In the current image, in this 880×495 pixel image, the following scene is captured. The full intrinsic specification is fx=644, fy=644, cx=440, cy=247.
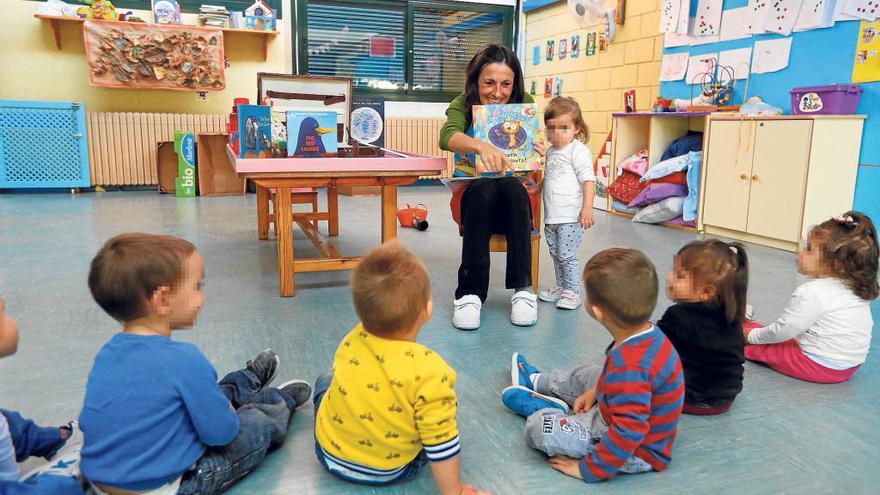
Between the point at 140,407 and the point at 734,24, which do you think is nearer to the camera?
the point at 140,407

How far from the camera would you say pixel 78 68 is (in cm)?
625

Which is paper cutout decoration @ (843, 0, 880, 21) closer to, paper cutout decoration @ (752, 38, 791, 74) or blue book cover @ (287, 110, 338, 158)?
paper cutout decoration @ (752, 38, 791, 74)

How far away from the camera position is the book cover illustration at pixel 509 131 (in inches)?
99.0

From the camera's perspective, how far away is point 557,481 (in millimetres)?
1350

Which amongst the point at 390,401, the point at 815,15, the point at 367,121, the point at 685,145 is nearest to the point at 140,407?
the point at 390,401

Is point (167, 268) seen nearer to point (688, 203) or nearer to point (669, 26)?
point (688, 203)

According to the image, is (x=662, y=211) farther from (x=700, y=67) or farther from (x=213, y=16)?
(x=213, y=16)

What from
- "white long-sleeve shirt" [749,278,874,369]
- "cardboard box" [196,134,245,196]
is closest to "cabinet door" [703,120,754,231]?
"white long-sleeve shirt" [749,278,874,369]

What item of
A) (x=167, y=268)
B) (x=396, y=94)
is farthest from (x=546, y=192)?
(x=396, y=94)

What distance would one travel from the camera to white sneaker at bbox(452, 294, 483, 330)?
229cm

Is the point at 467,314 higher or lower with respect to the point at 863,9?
lower

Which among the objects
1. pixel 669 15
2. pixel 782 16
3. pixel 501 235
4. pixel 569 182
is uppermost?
pixel 669 15

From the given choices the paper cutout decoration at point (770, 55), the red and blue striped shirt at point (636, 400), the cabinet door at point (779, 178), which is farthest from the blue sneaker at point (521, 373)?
the paper cutout decoration at point (770, 55)

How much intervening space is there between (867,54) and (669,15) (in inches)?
67.6
